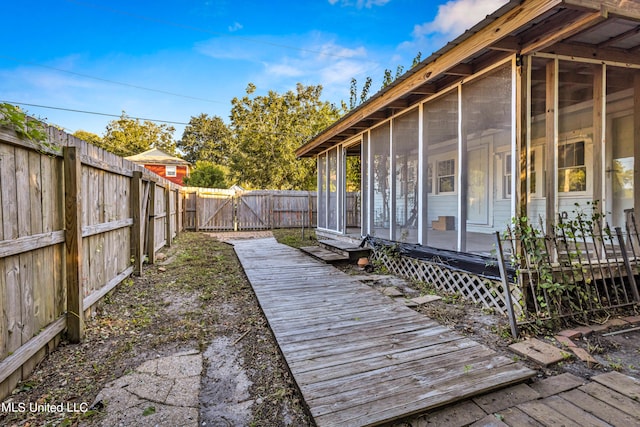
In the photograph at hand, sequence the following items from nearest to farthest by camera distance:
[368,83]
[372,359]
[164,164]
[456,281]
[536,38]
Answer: [372,359] < [536,38] < [456,281] < [368,83] < [164,164]

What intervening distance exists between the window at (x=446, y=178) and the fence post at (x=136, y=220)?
5.18m

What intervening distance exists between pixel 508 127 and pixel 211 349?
144 inches

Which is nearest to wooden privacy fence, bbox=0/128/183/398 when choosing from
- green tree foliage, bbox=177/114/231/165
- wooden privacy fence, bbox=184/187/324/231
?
wooden privacy fence, bbox=184/187/324/231

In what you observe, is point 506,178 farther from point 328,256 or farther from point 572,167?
point 328,256

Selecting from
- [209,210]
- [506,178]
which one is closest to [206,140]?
[209,210]

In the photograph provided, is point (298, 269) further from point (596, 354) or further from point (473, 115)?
point (596, 354)

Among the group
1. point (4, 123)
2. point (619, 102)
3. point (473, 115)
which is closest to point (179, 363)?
point (4, 123)

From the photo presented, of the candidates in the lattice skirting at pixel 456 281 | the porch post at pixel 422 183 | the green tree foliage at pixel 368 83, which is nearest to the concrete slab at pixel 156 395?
the lattice skirting at pixel 456 281

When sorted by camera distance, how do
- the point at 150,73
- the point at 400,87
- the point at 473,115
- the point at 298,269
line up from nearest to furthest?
the point at 473,115
the point at 400,87
the point at 298,269
the point at 150,73

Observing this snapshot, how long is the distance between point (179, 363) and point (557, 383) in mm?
2669

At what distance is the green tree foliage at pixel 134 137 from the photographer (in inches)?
1166

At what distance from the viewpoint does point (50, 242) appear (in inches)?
90.8

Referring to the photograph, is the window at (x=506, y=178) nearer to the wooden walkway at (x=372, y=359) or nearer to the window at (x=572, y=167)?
the window at (x=572, y=167)

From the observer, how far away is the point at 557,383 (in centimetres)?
204
